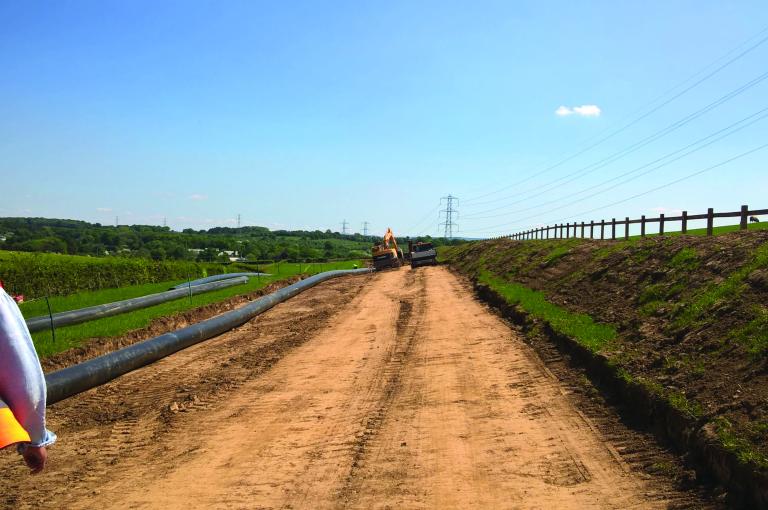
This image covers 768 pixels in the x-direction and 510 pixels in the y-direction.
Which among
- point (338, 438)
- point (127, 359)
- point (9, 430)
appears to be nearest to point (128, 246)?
point (127, 359)

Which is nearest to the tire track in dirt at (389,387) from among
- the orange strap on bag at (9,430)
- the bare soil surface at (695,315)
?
the orange strap on bag at (9,430)

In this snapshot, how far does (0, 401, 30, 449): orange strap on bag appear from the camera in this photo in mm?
2295

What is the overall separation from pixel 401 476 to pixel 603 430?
288 cm

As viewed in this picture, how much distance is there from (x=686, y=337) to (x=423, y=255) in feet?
132

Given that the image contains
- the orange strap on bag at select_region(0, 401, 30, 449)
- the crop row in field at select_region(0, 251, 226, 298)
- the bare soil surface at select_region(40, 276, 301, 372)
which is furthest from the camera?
the crop row in field at select_region(0, 251, 226, 298)

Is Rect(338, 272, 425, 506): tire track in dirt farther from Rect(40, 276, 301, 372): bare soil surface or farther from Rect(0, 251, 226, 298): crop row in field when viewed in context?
Rect(0, 251, 226, 298): crop row in field

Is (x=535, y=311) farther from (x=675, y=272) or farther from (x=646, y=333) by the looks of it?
(x=646, y=333)

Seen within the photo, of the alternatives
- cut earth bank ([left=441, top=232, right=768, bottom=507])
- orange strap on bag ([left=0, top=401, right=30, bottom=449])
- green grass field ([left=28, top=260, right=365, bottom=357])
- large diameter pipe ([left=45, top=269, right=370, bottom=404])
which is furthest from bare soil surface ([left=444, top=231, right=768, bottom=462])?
green grass field ([left=28, top=260, right=365, bottom=357])

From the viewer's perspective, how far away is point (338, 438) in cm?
713

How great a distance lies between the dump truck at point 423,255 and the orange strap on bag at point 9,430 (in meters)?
45.6

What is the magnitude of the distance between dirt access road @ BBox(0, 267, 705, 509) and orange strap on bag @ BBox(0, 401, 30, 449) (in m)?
3.32

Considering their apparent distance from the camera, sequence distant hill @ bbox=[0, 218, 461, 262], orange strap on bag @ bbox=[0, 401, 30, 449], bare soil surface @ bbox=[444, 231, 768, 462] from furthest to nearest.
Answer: distant hill @ bbox=[0, 218, 461, 262] → bare soil surface @ bbox=[444, 231, 768, 462] → orange strap on bag @ bbox=[0, 401, 30, 449]

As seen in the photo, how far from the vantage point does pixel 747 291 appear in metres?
8.88

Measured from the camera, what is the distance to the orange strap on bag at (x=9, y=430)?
2.29 metres
